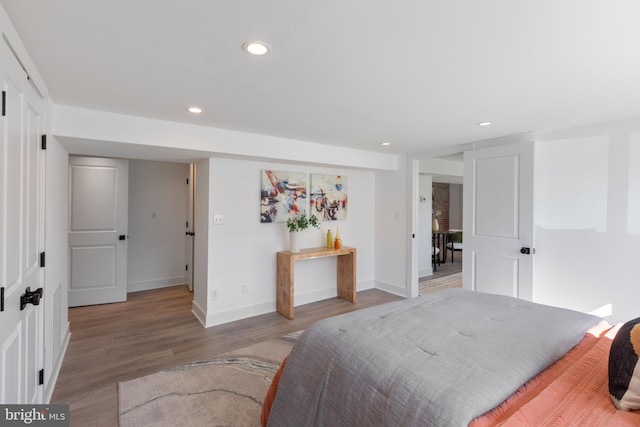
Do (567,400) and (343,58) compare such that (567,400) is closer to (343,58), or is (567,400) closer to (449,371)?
(449,371)

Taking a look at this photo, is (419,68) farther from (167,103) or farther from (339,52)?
(167,103)

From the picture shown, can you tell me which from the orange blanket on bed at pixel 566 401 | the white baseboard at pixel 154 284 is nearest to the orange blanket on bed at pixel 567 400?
the orange blanket on bed at pixel 566 401

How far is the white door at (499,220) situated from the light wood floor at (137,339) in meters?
1.43

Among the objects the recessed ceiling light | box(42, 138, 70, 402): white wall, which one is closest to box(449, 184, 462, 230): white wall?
the recessed ceiling light

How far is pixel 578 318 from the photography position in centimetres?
181

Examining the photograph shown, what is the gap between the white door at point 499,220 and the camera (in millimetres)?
Result: 3271

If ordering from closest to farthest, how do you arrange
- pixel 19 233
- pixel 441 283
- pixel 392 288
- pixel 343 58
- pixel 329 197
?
pixel 19 233, pixel 343 58, pixel 329 197, pixel 392 288, pixel 441 283

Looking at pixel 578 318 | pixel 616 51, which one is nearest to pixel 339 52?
pixel 616 51

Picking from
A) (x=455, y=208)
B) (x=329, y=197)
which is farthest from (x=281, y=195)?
(x=455, y=208)

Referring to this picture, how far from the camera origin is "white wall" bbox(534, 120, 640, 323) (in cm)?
278

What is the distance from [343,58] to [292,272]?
2604mm

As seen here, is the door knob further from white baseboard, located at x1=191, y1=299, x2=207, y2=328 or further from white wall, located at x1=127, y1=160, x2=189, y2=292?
white wall, located at x1=127, y1=160, x2=189, y2=292

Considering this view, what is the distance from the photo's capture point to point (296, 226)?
400cm

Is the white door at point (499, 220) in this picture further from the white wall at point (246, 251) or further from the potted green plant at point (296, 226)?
the potted green plant at point (296, 226)
